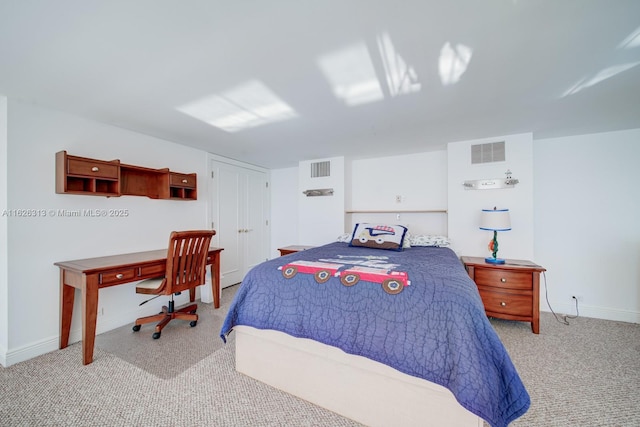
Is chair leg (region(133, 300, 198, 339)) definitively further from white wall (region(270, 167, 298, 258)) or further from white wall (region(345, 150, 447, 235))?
white wall (region(345, 150, 447, 235))

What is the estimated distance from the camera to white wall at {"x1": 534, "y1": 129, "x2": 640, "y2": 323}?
2.82 m

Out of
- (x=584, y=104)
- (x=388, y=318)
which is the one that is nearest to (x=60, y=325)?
(x=388, y=318)

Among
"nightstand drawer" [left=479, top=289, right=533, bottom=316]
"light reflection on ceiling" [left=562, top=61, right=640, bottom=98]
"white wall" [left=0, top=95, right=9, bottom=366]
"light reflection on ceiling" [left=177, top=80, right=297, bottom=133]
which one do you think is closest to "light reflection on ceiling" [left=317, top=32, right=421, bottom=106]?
"light reflection on ceiling" [left=177, top=80, right=297, bottom=133]

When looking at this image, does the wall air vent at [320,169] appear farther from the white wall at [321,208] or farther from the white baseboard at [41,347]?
the white baseboard at [41,347]

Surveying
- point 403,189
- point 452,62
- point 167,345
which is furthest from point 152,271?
point 403,189

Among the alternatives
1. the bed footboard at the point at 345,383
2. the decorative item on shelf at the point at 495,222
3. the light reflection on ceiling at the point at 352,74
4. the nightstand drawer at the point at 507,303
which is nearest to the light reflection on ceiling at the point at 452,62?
the light reflection on ceiling at the point at 352,74

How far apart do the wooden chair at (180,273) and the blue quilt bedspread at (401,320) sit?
1.02 meters

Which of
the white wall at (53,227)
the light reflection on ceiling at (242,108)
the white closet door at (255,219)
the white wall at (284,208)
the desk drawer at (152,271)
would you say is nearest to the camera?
the light reflection on ceiling at (242,108)

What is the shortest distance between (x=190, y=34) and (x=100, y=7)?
0.38 meters

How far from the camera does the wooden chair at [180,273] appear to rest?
2477 mm

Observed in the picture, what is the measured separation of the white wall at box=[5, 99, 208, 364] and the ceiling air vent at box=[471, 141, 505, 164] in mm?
4028

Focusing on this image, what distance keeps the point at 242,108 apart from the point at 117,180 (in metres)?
1.51

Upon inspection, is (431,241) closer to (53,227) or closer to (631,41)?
(631,41)

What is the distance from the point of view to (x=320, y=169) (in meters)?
4.26
